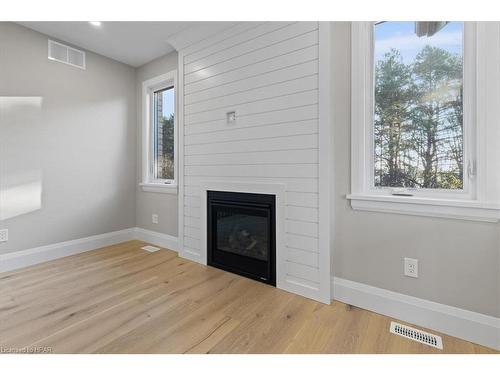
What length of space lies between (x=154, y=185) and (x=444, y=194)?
3179 millimetres

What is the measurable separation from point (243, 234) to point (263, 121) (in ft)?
3.64

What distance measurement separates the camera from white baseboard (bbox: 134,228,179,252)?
10.7ft

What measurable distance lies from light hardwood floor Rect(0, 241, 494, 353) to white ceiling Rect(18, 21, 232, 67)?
99.5 inches

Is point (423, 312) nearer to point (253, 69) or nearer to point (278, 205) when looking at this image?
point (278, 205)

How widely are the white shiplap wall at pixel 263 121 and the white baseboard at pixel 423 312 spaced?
0.23 metres

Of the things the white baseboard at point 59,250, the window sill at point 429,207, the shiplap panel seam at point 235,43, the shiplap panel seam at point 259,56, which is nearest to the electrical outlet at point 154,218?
the white baseboard at point 59,250

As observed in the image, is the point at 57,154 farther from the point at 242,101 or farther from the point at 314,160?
the point at 314,160

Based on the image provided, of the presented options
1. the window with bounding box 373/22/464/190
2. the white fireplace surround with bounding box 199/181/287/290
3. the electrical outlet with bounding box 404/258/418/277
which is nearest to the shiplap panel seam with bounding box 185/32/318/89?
the window with bounding box 373/22/464/190

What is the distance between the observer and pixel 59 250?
9.71 feet

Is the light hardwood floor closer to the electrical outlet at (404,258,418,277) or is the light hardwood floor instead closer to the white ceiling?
the electrical outlet at (404,258,418,277)

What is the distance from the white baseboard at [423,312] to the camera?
4.87 ft

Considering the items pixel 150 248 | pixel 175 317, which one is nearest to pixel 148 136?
pixel 150 248
